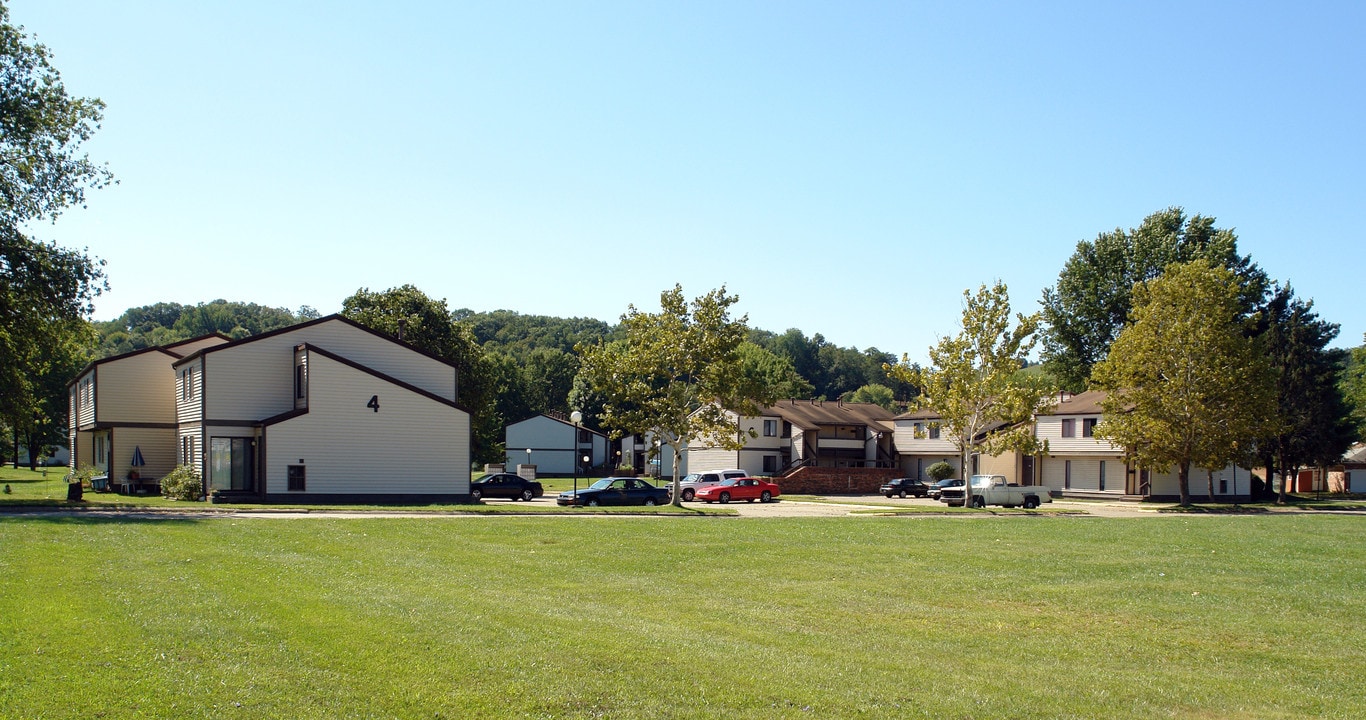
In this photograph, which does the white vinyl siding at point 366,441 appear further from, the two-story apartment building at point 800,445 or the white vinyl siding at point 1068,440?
the white vinyl siding at point 1068,440

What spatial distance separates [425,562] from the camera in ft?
62.1

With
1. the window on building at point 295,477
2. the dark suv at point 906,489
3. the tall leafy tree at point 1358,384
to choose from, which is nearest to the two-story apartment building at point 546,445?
the dark suv at point 906,489

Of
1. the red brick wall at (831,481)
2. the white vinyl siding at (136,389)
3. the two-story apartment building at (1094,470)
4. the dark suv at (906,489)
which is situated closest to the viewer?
the white vinyl siding at (136,389)

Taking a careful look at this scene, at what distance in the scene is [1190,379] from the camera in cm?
5334

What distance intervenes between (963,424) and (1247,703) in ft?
129

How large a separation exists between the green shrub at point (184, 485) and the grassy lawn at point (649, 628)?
1795 cm

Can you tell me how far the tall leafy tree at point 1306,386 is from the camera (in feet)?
225

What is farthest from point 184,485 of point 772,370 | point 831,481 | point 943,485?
point 772,370

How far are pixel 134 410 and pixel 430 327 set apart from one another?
18487mm

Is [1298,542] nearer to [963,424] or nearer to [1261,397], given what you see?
[963,424]

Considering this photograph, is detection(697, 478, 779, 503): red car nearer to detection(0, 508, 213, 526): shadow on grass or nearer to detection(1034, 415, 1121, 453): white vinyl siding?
detection(1034, 415, 1121, 453): white vinyl siding

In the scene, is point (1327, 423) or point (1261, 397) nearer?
point (1261, 397)

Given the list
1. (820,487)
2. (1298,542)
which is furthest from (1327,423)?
(1298,542)

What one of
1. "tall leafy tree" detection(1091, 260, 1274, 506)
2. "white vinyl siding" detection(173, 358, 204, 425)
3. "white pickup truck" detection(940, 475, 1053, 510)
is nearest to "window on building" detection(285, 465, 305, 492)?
"white vinyl siding" detection(173, 358, 204, 425)
